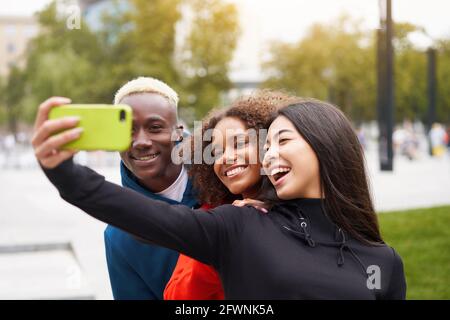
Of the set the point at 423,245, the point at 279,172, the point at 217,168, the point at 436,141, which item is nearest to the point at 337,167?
the point at 279,172

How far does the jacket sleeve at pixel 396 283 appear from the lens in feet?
6.07

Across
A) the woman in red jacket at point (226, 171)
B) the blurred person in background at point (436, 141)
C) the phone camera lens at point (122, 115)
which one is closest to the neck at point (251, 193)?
the woman in red jacket at point (226, 171)

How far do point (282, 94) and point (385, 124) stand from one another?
16.9 meters

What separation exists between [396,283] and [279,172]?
48cm

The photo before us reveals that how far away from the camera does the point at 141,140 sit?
2451mm

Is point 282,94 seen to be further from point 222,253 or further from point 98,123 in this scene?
point 98,123

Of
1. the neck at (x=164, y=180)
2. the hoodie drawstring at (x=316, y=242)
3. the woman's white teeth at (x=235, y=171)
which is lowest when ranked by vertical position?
the hoodie drawstring at (x=316, y=242)

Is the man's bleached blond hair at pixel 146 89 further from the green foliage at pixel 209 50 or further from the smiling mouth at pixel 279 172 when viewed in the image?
the green foliage at pixel 209 50

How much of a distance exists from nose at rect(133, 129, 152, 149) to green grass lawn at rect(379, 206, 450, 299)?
4189mm

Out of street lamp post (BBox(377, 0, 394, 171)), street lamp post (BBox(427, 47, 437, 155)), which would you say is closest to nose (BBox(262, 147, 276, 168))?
street lamp post (BBox(377, 0, 394, 171))

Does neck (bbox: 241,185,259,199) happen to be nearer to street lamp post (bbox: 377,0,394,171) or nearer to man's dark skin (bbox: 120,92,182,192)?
man's dark skin (bbox: 120,92,182,192)

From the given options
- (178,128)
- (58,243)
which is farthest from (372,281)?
(58,243)

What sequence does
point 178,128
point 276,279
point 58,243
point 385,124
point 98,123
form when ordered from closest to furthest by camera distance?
1. point 98,123
2. point 276,279
3. point 178,128
4. point 58,243
5. point 385,124
